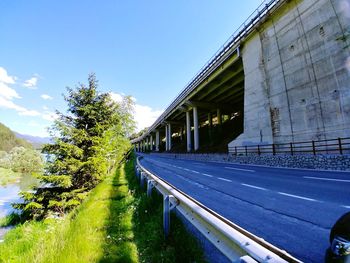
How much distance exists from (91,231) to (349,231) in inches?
195

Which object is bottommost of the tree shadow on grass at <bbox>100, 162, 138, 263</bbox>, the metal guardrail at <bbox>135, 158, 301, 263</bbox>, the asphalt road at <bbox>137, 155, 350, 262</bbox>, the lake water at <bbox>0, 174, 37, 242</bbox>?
the lake water at <bbox>0, 174, 37, 242</bbox>

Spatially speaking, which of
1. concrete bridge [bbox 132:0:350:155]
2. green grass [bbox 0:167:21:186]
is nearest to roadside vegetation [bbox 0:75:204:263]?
concrete bridge [bbox 132:0:350:155]

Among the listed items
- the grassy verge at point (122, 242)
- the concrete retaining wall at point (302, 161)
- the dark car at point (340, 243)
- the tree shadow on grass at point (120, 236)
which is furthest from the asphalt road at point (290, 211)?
the concrete retaining wall at point (302, 161)

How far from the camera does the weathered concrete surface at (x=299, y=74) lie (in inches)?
567

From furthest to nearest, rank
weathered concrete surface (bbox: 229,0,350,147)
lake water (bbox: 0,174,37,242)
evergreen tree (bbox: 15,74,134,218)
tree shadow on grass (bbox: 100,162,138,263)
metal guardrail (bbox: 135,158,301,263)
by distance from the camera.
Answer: lake water (bbox: 0,174,37,242) < weathered concrete surface (bbox: 229,0,350,147) < evergreen tree (bbox: 15,74,134,218) < tree shadow on grass (bbox: 100,162,138,263) < metal guardrail (bbox: 135,158,301,263)

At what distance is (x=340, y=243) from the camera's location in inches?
56.4

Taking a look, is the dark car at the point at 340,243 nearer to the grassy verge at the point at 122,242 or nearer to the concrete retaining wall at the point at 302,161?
the grassy verge at the point at 122,242

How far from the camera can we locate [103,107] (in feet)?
58.6

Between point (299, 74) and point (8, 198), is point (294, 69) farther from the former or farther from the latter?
point (8, 198)

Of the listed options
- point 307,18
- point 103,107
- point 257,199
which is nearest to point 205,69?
point 307,18

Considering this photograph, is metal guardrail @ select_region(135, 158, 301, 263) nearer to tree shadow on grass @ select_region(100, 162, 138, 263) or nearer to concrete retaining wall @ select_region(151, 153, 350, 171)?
tree shadow on grass @ select_region(100, 162, 138, 263)

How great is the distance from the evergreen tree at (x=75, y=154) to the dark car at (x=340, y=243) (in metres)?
14.6

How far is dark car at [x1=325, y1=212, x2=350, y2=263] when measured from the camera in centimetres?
137

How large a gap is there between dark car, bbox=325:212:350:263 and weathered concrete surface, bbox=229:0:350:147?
51.1 ft
